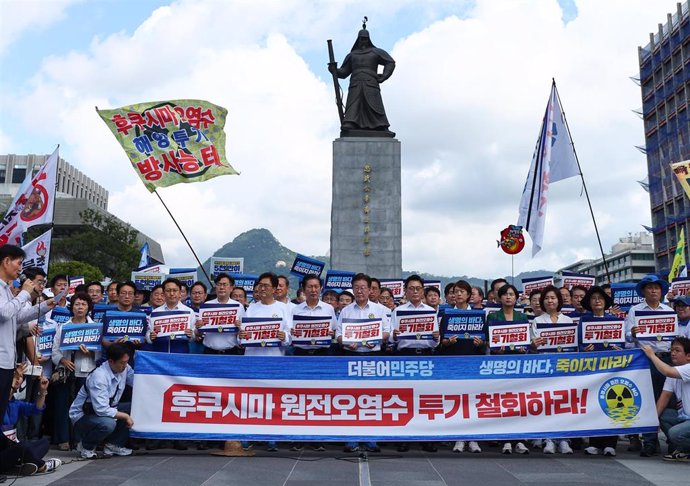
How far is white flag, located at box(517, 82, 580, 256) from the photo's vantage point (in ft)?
48.2

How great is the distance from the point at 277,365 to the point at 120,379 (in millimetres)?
1904

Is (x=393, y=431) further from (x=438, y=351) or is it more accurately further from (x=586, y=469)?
(x=586, y=469)

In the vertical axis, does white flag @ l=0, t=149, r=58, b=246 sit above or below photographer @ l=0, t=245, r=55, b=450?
above

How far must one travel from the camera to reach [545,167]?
14844mm

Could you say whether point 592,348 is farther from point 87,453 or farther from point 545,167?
point 545,167

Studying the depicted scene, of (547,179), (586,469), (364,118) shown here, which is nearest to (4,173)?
(364,118)

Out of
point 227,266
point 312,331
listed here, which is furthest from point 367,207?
point 312,331

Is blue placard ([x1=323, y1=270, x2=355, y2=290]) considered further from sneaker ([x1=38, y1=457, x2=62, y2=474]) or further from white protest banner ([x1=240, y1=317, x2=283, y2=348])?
sneaker ([x1=38, y1=457, x2=62, y2=474])

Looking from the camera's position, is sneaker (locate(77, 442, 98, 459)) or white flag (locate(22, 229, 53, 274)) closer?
sneaker (locate(77, 442, 98, 459))

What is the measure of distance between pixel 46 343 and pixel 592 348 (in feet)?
23.5

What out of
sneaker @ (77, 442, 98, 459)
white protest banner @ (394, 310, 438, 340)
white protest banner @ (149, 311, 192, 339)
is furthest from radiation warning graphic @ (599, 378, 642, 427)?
sneaker @ (77, 442, 98, 459)

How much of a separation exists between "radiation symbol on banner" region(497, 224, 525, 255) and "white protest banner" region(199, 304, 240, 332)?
10873mm

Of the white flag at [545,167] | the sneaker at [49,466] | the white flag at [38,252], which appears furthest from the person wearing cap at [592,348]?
the white flag at [38,252]

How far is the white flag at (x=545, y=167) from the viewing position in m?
14.7
